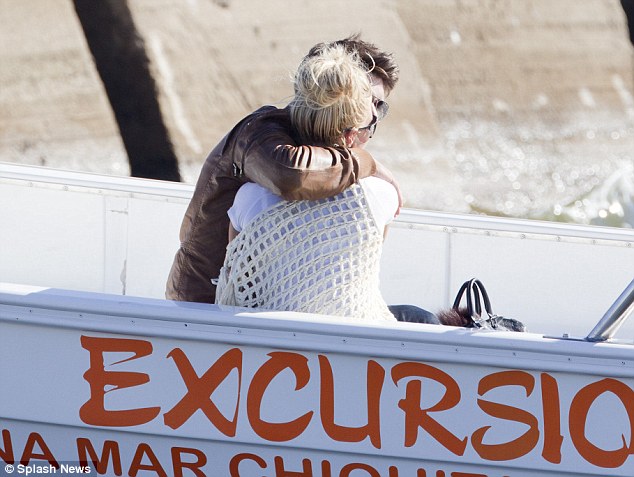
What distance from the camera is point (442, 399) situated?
2.30m

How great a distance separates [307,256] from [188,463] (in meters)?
0.55

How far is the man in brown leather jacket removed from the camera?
7.52ft

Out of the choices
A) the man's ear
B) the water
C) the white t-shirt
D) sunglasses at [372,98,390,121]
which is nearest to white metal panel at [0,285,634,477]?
the white t-shirt

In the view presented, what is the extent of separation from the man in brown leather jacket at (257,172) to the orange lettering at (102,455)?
45 cm

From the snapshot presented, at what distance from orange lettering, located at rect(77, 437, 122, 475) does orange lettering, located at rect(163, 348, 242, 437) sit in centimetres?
16

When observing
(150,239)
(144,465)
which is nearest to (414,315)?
(144,465)

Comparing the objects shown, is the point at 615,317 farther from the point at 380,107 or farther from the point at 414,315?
the point at 380,107

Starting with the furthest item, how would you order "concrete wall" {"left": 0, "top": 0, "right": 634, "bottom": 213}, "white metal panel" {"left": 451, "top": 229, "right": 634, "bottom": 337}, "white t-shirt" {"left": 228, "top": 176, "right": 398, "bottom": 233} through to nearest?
"concrete wall" {"left": 0, "top": 0, "right": 634, "bottom": 213} → "white metal panel" {"left": 451, "top": 229, "right": 634, "bottom": 337} → "white t-shirt" {"left": 228, "top": 176, "right": 398, "bottom": 233}

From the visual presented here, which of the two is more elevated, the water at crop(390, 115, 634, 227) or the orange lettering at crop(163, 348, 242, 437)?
the water at crop(390, 115, 634, 227)

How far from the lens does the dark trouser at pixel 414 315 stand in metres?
2.75

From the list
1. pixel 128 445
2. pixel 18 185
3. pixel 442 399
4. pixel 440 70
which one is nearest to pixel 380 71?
pixel 442 399

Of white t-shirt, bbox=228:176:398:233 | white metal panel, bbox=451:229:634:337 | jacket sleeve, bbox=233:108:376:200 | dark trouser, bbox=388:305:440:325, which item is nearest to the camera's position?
jacket sleeve, bbox=233:108:376:200

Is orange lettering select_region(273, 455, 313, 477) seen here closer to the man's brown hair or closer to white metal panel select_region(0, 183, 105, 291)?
the man's brown hair

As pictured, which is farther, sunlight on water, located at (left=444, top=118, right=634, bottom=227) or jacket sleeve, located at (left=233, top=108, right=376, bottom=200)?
sunlight on water, located at (left=444, top=118, right=634, bottom=227)
